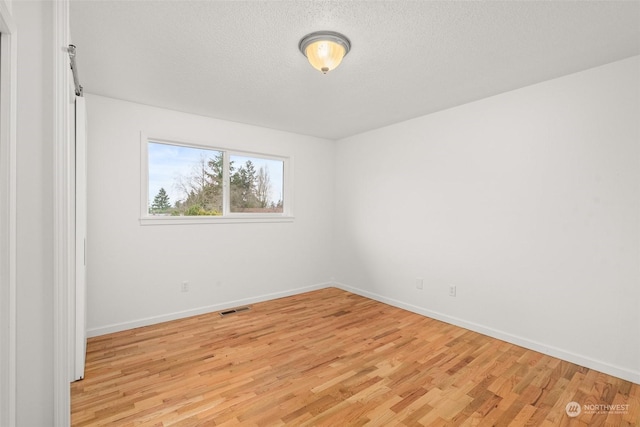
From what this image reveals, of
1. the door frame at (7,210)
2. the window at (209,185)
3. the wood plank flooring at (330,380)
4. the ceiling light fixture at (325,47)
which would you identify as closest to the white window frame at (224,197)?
the window at (209,185)

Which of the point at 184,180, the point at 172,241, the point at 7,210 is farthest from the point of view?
the point at 184,180

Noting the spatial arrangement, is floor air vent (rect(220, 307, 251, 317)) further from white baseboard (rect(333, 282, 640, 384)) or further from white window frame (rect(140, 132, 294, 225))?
white baseboard (rect(333, 282, 640, 384))

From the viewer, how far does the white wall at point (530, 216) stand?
2.36m

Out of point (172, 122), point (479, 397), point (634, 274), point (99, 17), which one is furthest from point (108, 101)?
point (634, 274)

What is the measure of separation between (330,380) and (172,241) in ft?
7.72

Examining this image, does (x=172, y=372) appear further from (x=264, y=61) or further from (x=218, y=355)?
(x=264, y=61)

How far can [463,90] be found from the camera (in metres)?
2.93

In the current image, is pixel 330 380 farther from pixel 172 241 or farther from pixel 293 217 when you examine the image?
pixel 293 217

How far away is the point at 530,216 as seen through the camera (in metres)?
2.81

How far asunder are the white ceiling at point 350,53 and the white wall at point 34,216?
732 mm

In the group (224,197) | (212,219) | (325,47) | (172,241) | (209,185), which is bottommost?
(172,241)

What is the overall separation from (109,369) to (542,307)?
12.3ft

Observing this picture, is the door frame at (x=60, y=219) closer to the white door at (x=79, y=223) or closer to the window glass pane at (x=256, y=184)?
the white door at (x=79, y=223)

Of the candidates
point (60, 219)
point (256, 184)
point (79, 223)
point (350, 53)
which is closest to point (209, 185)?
point (256, 184)
